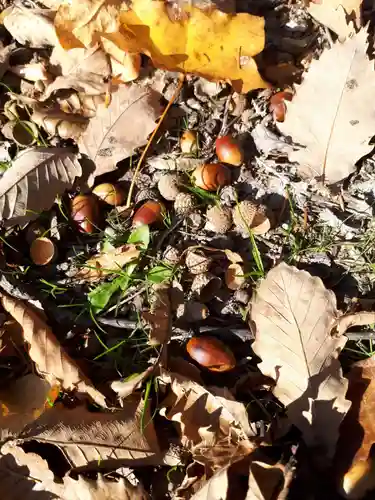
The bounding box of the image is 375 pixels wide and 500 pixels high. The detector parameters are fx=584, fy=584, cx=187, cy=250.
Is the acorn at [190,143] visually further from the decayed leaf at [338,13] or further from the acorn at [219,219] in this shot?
the decayed leaf at [338,13]

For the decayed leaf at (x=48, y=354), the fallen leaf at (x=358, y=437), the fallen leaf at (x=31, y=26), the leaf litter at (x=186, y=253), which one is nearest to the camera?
the fallen leaf at (x=358, y=437)

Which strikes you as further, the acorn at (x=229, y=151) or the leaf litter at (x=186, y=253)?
the acorn at (x=229, y=151)

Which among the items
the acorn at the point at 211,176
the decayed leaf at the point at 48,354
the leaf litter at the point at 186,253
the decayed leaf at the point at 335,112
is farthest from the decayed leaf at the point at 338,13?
the decayed leaf at the point at 48,354

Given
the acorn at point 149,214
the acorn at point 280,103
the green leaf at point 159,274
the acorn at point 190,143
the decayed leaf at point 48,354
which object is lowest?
the decayed leaf at point 48,354

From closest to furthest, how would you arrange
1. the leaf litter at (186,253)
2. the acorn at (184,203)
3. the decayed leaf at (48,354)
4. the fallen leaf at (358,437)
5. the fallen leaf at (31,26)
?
the fallen leaf at (358,437) < the leaf litter at (186,253) < the decayed leaf at (48,354) < the acorn at (184,203) < the fallen leaf at (31,26)

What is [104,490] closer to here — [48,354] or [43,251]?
[48,354]

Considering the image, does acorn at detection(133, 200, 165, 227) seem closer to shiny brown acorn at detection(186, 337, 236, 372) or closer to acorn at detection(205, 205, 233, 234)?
acorn at detection(205, 205, 233, 234)

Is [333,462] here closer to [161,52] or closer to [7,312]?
[7,312]

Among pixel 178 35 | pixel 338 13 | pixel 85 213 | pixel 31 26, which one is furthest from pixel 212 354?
pixel 31 26

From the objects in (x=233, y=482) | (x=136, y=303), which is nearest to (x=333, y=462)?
(x=233, y=482)
